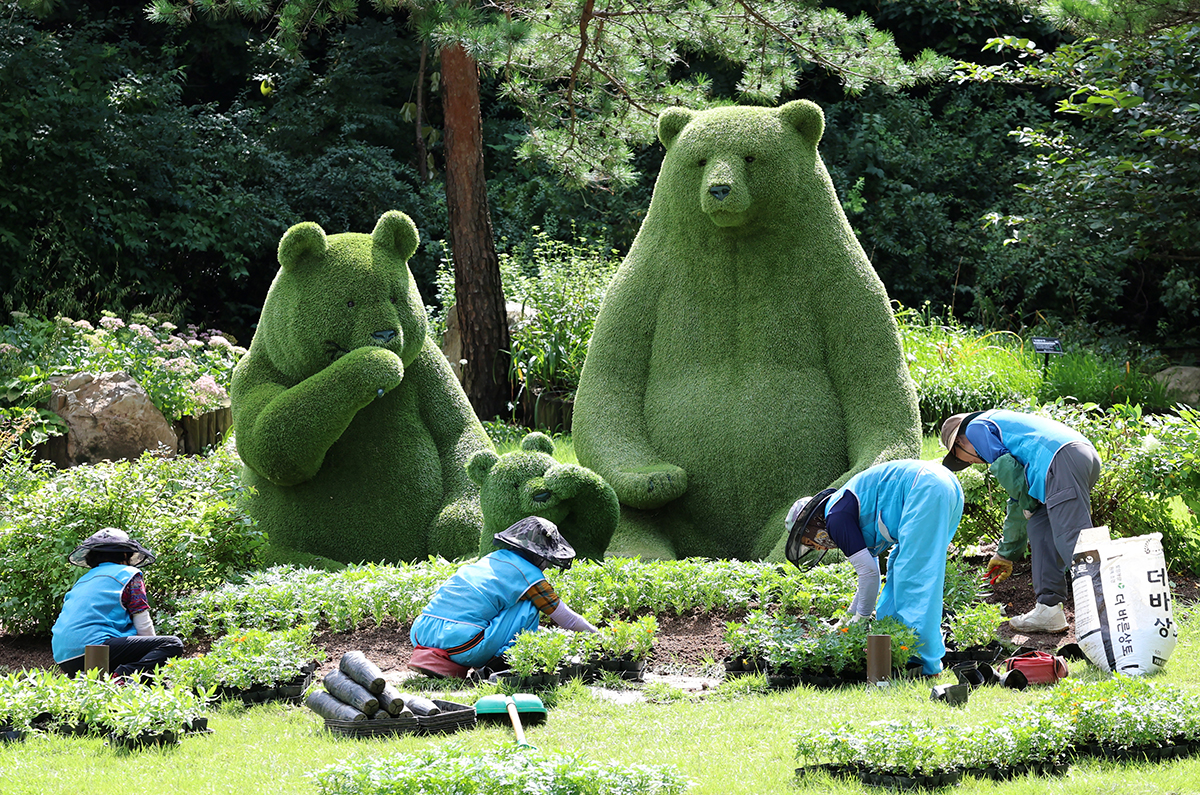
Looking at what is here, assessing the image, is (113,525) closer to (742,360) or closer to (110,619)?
(110,619)

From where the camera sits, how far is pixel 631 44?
A: 10172mm

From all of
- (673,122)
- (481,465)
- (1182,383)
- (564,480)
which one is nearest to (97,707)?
(481,465)

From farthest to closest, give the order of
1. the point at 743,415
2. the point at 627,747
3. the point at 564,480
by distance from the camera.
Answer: the point at 743,415 < the point at 564,480 < the point at 627,747

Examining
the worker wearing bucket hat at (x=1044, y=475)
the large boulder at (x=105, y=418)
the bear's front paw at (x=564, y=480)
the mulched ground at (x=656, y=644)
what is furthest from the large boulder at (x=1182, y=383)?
the large boulder at (x=105, y=418)

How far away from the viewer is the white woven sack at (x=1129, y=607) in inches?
181

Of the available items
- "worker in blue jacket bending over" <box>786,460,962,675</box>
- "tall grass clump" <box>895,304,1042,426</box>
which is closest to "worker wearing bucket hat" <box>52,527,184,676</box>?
"worker in blue jacket bending over" <box>786,460,962,675</box>

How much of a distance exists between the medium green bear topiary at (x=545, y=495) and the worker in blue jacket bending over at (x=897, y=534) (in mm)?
1322

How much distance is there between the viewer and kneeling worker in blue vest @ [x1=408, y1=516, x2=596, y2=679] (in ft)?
16.2

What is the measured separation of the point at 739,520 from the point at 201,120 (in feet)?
38.8

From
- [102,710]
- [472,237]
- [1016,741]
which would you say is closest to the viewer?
[1016,741]

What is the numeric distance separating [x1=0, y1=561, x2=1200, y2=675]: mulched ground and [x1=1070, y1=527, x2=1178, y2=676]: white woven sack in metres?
0.72

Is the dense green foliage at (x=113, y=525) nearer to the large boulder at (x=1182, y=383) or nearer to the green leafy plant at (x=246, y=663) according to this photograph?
the green leafy plant at (x=246, y=663)

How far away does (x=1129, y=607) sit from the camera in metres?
4.63

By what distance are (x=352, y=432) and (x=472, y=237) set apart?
14.7ft
